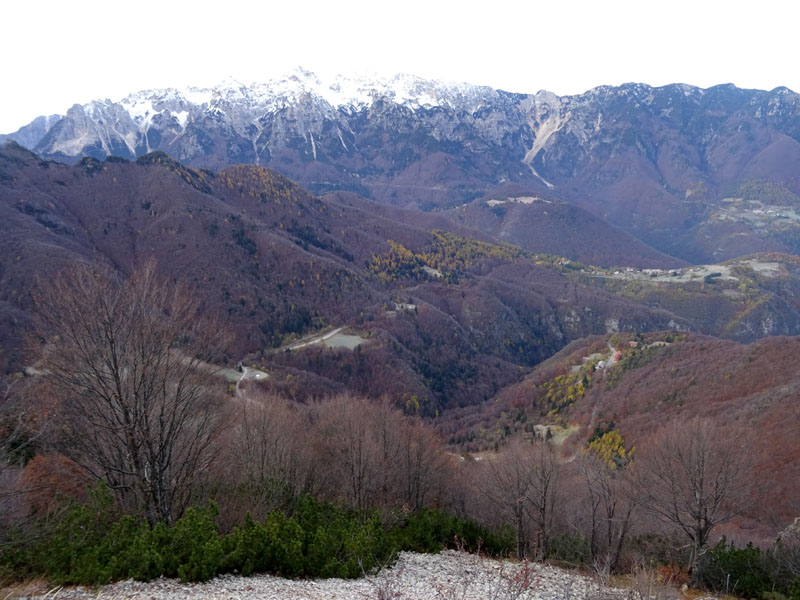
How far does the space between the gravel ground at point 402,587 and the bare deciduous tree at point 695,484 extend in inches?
371

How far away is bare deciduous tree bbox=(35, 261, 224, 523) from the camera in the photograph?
56.1ft

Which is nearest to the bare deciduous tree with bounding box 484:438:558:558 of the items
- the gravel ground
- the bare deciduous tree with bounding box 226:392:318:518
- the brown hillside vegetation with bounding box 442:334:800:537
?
the gravel ground

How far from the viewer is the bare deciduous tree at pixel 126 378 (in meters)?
17.1

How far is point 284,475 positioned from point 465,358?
125 metres

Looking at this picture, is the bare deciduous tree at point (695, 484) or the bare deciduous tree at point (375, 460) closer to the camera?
the bare deciduous tree at point (695, 484)

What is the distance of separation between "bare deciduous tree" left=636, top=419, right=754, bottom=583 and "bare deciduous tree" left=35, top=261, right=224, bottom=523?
26187 millimetres

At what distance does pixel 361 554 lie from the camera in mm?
18234

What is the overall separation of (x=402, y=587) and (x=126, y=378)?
12452mm

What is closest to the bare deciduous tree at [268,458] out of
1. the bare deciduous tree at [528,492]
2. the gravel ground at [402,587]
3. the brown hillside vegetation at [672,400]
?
the gravel ground at [402,587]

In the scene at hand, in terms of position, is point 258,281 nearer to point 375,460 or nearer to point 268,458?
point 375,460

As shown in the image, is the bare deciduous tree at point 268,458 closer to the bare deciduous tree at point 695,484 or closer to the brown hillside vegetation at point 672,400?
the bare deciduous tree at point 695,484

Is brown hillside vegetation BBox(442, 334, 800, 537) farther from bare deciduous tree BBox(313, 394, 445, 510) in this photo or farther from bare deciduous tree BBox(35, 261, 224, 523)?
bare deciduous tree BBox(35, 261, 224, 523)

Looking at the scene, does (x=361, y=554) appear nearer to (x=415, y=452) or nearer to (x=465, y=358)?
(x=415, y=452)

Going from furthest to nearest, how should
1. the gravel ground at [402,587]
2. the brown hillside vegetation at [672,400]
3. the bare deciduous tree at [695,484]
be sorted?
the brown hillside vegetation at [672,400]
the bare deciduous tree at [695,484]
the gravel ground at [402,587]
